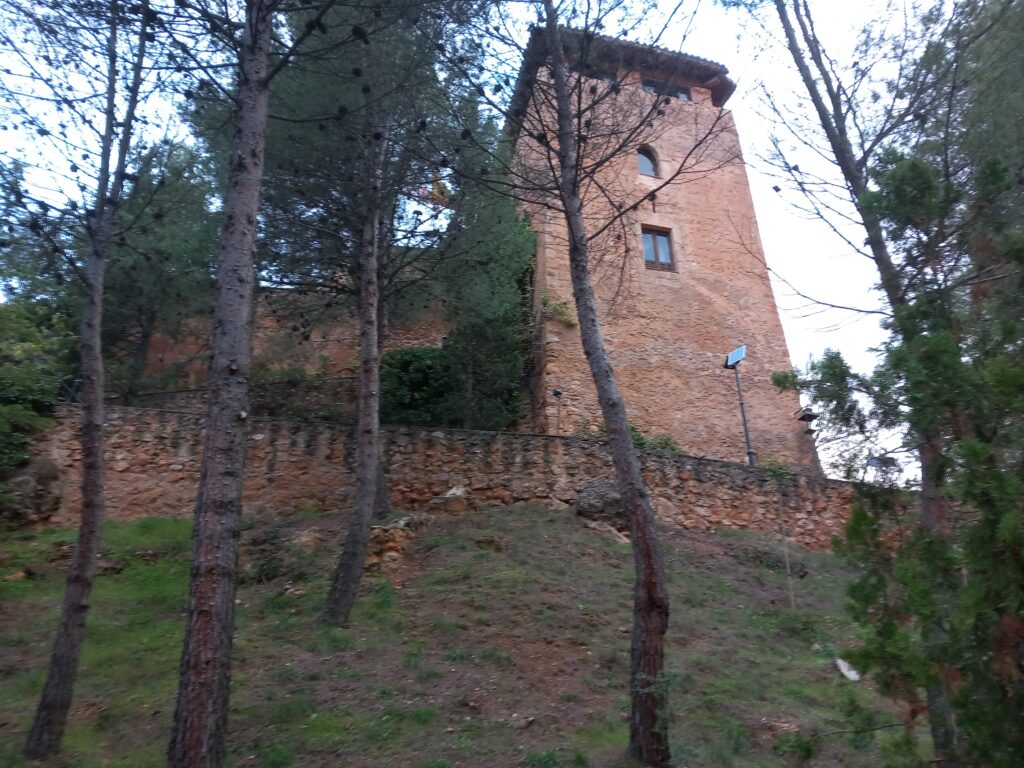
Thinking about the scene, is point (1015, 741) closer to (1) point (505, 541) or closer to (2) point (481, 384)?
(1) point (505, 541)

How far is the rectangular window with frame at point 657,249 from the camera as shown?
61.8 feet

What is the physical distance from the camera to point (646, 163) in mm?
19266

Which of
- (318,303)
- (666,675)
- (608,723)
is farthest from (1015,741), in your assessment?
(318,303)

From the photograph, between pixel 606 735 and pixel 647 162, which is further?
pixel 647 162

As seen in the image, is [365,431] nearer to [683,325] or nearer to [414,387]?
[414,387]

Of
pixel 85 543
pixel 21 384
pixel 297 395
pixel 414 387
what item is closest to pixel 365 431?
pixel 85 543

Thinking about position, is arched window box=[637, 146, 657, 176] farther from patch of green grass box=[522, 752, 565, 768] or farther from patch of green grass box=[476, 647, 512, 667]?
patch of green grass box=[522, 752, 565, 768]

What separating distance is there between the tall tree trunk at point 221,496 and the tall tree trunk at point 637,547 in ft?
8.94

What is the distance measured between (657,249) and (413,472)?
9827 millimetres

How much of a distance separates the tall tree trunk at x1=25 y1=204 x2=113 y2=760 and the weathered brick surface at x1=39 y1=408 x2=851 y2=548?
4874 millimetres

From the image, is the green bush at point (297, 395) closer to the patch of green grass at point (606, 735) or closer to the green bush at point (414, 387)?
the green bush at point (414, 387)

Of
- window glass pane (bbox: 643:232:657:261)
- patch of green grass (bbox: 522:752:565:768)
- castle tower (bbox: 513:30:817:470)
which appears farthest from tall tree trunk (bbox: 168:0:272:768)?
window glass pane (bbox: 643:232:657:261)

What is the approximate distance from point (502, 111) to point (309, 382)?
8.47 meters

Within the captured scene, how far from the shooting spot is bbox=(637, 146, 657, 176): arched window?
19125 mm
